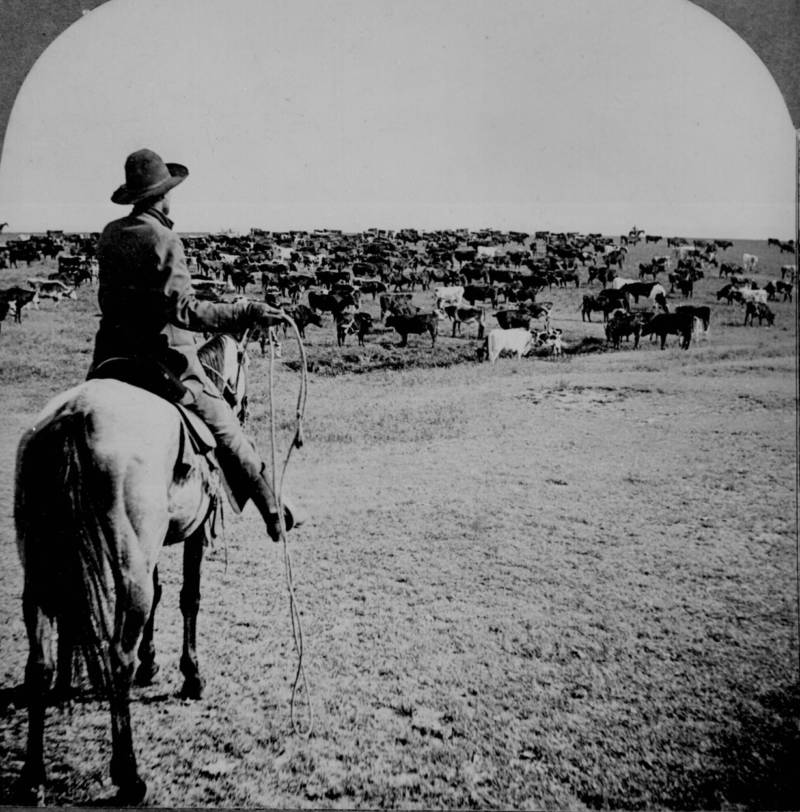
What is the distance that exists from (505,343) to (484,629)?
38.0ft

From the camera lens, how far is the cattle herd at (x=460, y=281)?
940 cm

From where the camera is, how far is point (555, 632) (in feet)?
15.8

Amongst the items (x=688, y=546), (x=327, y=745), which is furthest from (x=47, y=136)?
(x=688, y=546)

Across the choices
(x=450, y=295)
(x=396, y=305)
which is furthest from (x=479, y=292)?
(x=396, y=305)

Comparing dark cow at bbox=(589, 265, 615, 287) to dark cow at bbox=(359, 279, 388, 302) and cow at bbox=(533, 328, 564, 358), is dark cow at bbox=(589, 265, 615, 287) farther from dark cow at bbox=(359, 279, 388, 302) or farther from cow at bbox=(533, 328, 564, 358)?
cow at bbox=(533, 328, 564, 358)

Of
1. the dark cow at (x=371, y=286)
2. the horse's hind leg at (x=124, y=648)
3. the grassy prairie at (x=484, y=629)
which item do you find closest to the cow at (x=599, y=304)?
the dark cow at (x=371, y=286)

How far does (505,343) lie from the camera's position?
15812 millimetres

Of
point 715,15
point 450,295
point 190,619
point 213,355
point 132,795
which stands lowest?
point 132,795

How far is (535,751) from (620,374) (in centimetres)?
930

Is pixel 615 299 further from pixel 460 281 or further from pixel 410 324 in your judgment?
pixel 410 324

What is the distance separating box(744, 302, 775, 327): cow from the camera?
17.6 meters

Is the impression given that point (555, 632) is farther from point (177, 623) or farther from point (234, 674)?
point (177, 623)

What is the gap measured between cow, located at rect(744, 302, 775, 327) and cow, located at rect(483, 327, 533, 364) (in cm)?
669

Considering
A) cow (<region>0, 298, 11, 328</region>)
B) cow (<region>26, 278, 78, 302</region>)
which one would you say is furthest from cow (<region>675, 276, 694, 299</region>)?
cow (<region>0, 298, 11, 328</region>)
